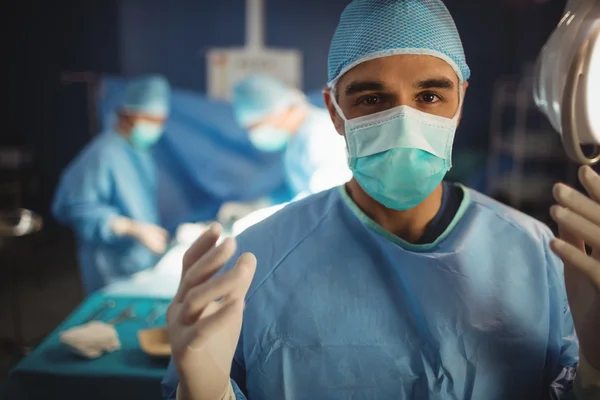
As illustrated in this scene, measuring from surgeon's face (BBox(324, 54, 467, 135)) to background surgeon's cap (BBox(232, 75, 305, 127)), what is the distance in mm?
2096

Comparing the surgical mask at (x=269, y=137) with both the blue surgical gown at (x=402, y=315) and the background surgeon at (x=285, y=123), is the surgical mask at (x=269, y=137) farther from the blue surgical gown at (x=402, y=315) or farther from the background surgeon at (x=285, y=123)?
the blue surgical gown at (x=402, y=315)

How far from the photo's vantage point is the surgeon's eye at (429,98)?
1101mm

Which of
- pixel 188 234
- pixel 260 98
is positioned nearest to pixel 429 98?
pixel 188 234

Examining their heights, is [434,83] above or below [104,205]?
above

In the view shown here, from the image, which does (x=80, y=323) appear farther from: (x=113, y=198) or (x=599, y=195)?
(x=599, y=195)

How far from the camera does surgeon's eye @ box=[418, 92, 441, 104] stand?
43.3 inches

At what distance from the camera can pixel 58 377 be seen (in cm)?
163

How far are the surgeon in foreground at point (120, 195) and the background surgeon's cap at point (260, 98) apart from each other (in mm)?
501

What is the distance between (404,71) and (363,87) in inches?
Result: 3.4

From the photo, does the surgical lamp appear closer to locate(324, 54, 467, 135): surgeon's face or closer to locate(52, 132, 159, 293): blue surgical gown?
locate(324, 54, 467, 135): surgeon's face

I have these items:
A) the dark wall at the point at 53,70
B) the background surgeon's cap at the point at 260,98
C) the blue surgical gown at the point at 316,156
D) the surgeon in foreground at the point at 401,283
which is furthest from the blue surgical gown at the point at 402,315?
the dark wall at the point at 53,70

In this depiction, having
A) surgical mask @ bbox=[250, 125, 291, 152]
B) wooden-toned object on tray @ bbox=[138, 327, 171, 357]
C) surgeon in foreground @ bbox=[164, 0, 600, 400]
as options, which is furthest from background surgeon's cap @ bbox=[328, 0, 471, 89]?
surgical mask @ bbox=[250, 125, 291, 152]

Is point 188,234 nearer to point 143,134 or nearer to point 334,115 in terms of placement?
point 143,134

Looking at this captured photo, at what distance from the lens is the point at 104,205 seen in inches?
119
